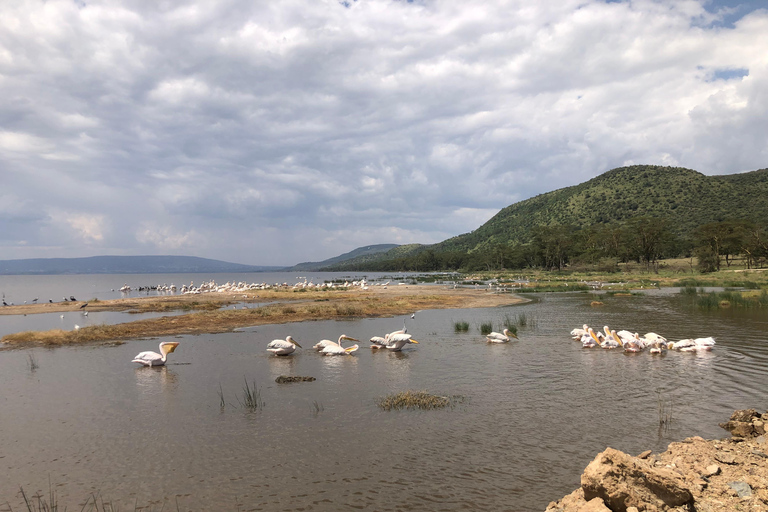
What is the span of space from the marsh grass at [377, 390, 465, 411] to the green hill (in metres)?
94.4

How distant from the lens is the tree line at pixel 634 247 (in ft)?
209

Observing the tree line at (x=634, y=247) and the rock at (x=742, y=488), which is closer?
the rock at (x=742, y=488)

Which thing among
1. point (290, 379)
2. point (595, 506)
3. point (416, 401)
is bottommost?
point (416, 401)

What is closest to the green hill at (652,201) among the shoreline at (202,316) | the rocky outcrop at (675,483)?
the shoreline at (202,316)

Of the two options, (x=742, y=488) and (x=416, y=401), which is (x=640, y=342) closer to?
(x=416, y=401)

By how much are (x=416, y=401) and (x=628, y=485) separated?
18.6 ft

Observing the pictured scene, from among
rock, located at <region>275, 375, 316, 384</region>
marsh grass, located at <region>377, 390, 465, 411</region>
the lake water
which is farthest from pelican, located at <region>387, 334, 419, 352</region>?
marsh grass, located at <region>377, 390, 465, 411</region>

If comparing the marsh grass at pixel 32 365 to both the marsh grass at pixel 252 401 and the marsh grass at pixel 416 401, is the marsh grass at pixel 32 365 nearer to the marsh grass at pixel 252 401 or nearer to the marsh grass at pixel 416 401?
the marsh grass at pixel 252 401

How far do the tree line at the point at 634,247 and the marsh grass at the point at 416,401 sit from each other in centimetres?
6835

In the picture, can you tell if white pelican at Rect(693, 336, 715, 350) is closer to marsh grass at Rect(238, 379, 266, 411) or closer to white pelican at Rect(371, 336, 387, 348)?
white pelican at Rect(371, 336, 387, 348)

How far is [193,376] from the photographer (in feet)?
43.4

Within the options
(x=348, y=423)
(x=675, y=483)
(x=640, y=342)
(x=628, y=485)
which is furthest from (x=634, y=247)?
(x=628, y=485)

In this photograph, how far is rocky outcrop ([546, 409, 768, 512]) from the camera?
4.62m

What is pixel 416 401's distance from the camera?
9.93 meters
